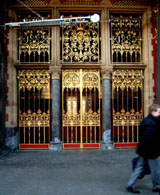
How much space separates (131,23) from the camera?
9.75m

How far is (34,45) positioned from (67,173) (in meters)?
5.41

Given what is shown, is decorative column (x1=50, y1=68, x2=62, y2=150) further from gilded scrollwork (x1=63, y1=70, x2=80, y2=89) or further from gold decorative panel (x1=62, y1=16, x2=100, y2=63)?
gold decorative panel (x1=62, y1=16, x2=100, y2=63)

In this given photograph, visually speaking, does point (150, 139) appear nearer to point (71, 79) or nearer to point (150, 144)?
point (150, 144)

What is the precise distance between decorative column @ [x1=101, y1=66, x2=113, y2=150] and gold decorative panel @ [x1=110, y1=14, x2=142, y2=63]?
27.4 inches

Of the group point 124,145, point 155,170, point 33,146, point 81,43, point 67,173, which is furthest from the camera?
point 81,43

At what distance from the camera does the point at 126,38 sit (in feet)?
31.9

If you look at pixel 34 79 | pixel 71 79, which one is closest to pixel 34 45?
pixel 34 79

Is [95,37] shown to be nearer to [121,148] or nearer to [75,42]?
[75,42]

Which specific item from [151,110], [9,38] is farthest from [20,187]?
[9,38]

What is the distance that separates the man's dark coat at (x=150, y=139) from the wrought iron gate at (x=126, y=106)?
4904mm

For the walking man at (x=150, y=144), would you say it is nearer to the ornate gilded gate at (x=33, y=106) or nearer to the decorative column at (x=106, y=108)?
the decorative column at (x=106, y=108)

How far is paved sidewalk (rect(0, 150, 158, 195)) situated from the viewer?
5074 millimetres

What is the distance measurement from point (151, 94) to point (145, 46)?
1906 millimetres

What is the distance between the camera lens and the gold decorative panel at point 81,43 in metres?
9.62
